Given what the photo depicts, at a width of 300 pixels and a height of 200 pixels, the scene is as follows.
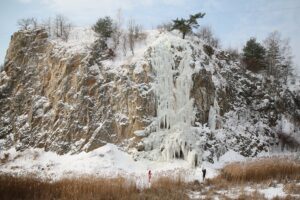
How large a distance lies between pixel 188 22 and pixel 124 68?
6956mm

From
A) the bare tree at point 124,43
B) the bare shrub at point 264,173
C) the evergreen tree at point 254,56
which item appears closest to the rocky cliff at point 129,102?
the bare tree at point 124,43

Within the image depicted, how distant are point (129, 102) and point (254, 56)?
15.5 m

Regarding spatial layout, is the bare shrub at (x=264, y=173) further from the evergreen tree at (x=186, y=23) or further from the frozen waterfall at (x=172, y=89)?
the evergreen tree at (x=186, y=23)

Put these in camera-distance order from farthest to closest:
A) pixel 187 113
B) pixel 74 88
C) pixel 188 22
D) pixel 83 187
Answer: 1. pixel 188 22
2. pixel 74 88
3. pixel 187 113
4. pixel 83 187

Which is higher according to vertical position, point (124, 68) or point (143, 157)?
point (124, 68)

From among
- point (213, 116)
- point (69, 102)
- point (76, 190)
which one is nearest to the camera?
point (76, 190)

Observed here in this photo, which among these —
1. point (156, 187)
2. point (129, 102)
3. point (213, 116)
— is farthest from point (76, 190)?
point (213, 116)

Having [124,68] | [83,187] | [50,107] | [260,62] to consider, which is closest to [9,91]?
[50,107]

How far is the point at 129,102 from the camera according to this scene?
74.0 ft

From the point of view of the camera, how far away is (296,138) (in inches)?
1044

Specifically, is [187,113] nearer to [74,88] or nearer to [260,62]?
[74,88]

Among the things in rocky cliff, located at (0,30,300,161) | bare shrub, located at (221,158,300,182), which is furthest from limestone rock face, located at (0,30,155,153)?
bare shrub, located at (221,158,300,182)

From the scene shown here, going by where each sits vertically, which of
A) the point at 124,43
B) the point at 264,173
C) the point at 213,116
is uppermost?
the point at 124,43

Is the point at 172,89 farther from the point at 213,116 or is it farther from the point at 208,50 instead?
the point at 208,50
